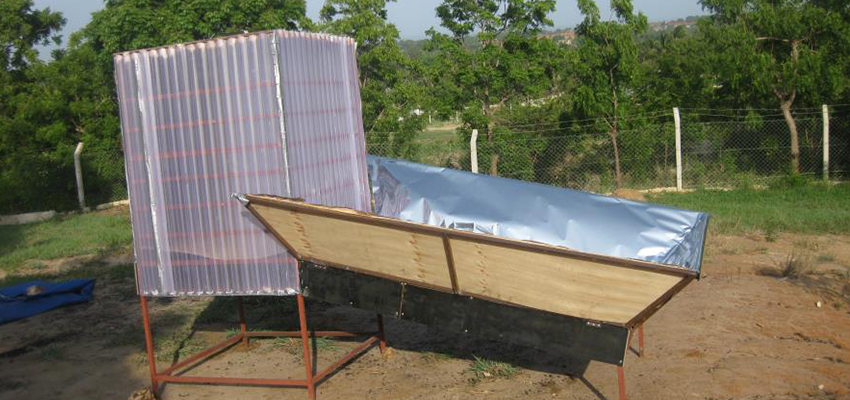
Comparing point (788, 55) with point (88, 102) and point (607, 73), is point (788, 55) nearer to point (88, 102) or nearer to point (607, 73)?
point (607, 73)

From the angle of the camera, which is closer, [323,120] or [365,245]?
[365,245]

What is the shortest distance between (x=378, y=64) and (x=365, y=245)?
12831 millimetres

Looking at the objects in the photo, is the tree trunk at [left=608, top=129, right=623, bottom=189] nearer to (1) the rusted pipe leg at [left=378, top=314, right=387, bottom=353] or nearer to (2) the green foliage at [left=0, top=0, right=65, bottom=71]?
(1) the rusted pipe leg at [left=378, top=314, right=387, bottom=353]

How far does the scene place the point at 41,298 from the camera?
8.37m

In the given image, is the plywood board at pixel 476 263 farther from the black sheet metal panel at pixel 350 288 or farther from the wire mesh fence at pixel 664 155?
the wire mesh fence at pixel 664 155

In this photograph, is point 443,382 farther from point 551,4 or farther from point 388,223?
point 551,4

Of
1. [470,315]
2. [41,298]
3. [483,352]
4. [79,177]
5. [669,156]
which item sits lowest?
[483,352]

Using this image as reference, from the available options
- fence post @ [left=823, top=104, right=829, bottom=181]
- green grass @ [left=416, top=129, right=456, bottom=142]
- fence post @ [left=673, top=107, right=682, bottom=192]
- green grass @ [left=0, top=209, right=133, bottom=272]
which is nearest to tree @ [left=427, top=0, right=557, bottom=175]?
green grass @ [left=416, top=129, right=456, bottom=142]

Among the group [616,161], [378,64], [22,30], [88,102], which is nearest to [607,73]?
[616,161]

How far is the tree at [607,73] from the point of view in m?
13.8

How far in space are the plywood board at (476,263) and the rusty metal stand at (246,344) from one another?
568 mm

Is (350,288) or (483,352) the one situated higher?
(350,288)

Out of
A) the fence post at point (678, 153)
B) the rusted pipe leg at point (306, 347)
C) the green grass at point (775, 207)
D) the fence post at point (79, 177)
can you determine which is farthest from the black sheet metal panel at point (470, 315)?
the fence post at point (79, 177)

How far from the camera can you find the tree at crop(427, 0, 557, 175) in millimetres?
14984
